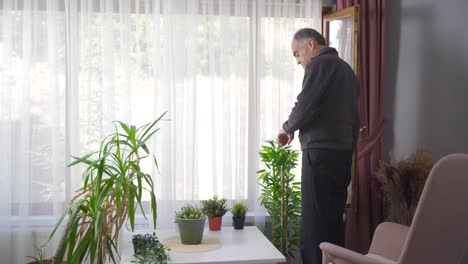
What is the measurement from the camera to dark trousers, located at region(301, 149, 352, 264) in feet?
9.82

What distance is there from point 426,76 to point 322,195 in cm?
105

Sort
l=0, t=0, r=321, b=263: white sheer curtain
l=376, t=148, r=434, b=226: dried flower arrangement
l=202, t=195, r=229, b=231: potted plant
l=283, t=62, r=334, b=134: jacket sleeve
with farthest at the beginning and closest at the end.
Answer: l=0, t=0, r=321, b=263: white sheer curtain
l=202, t=195, r=229, b=231: potted plant
l=376, t=148, r=434, b=226: dried flower arrangement
l=283, t=62, r=334, b=134: jacket sleeve

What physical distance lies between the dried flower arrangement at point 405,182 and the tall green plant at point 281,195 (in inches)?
25.1

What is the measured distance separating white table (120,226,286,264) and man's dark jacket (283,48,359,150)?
0.66 m

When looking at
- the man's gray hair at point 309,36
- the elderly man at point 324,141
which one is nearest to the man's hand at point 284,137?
the elderly man at point 324,141

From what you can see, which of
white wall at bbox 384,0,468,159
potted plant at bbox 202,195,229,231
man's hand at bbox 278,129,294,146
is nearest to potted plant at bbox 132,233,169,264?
potted plant at bbox 202,195,229,231

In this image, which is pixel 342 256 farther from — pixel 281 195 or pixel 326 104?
pixel 281 195

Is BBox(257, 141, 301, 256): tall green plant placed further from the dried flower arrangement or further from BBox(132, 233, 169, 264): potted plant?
BBox(132, 233, 169, 264): potted plant

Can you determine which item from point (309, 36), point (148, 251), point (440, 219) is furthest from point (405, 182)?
point (148, 251)

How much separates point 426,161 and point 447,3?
3.09ft

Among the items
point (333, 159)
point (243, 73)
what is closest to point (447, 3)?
point (333, 159)

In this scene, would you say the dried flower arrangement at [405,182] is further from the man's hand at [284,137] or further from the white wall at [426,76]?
the man's hand at [284,137]

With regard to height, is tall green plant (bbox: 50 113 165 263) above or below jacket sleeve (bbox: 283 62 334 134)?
below

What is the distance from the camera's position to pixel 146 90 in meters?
3.75
